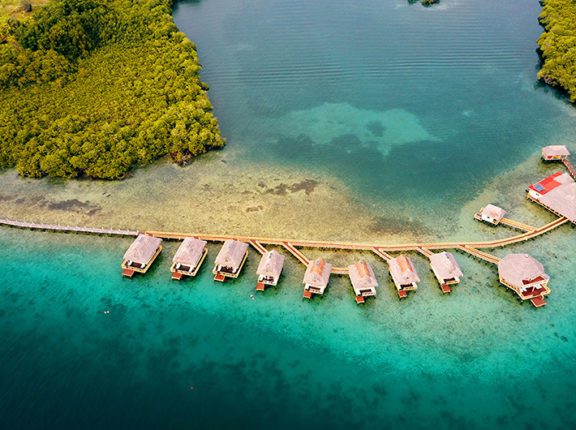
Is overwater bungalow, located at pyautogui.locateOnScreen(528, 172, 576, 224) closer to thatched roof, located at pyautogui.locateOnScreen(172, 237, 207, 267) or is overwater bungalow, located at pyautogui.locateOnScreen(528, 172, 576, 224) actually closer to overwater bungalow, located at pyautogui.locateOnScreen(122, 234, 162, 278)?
thatched roof, located at pyautogui.locateOnScreen(172, 237, 207, 267)

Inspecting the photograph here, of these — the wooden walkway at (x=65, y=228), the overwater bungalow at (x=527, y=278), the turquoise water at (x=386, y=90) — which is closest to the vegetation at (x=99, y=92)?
the turquoise water at (x=386, y=90)

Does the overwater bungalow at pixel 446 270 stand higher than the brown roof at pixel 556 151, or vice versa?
the brown roof at pixel 556 151

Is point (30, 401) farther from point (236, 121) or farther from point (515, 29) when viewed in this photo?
point (515, 29)

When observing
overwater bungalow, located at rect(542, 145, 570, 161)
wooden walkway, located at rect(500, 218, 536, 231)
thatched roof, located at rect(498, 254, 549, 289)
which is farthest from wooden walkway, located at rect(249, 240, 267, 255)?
overwater bungalow, located at rect(542, 145, 570, 161)

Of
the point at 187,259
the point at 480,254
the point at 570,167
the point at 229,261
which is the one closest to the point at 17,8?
the point at 187,259

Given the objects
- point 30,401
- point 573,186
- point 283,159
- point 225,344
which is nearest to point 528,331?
point 573,186

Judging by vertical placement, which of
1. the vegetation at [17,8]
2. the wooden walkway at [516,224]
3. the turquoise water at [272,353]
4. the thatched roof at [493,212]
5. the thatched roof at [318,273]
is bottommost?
the turquoise water at [272,353]

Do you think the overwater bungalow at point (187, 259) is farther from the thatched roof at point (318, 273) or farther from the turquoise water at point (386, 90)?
the turquoise water at point (386, 90)
